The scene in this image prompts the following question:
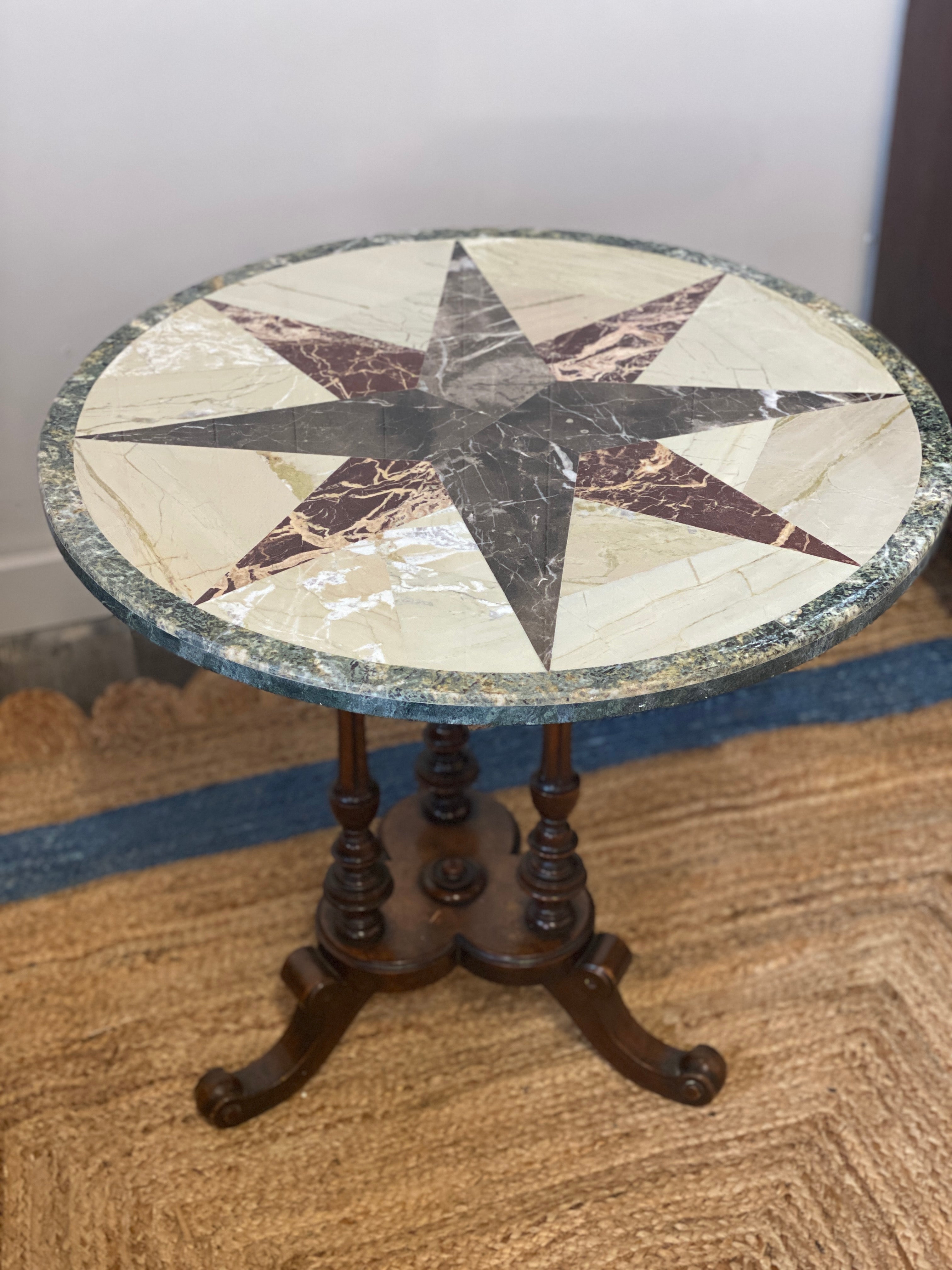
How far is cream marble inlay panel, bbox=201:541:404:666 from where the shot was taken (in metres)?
0.89

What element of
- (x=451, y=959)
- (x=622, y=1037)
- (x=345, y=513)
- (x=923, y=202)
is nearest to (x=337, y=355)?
(x=345, y=513)

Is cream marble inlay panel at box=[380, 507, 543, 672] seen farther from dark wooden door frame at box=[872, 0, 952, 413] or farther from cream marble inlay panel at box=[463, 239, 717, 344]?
dark wooden door frame at box=[872, 0, 952, 413]

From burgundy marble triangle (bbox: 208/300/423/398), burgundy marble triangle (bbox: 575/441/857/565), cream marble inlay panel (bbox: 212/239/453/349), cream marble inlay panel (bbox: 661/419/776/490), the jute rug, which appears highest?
cream marble inlay panel (bbox: 212/239/453/349)

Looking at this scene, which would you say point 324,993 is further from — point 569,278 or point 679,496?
point 569,278

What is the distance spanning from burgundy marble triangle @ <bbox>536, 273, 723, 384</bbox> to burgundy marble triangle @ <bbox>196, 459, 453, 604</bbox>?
232mm

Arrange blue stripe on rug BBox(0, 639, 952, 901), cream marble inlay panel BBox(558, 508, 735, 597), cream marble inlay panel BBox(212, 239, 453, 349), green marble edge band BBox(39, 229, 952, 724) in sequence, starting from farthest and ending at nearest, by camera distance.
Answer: blue stripe on rug BBox(0, 639, 952, 901), cream marble inlay panel BBox(212, 239, 453, 349), cream marble inlay panel BBox(558, 508, 735, 597), green marble edge band BBox(39, 229, 952, 724)

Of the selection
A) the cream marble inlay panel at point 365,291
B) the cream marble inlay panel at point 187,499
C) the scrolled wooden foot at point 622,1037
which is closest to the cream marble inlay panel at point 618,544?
the cream marble inlay panel at point 187,499

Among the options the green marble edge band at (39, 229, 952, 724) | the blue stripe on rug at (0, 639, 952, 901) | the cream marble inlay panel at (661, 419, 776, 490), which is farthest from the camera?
the blue stripe on rug at (0, 639, 952, 901)

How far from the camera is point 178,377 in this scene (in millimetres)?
1204

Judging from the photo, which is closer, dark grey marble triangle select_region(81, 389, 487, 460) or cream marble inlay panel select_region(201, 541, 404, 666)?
cream marble inlay panel select_region(201, 541, 404, 666)

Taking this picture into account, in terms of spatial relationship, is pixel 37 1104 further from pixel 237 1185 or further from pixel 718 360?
pixel 718 360

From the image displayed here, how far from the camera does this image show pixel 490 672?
867mm

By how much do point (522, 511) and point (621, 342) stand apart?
0.32 m

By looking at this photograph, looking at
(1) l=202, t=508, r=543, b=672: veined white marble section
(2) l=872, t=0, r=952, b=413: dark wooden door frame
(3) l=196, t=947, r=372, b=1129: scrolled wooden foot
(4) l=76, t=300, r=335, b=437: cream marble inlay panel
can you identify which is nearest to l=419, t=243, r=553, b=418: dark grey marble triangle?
(4) l=76, t=300, r=335, b=437: cream marble inlay panel
